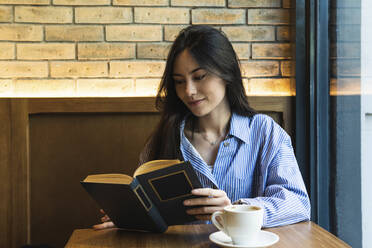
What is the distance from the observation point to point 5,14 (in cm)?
214

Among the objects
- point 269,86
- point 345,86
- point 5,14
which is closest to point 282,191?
point 345,86

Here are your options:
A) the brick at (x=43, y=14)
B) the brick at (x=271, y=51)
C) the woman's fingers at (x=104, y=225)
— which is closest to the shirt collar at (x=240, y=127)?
the woman's fingers at (x=104, y=225)

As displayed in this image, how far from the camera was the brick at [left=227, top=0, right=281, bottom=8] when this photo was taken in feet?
7.36

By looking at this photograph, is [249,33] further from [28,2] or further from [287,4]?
[28,2]

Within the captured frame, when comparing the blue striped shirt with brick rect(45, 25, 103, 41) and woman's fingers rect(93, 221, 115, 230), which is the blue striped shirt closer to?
woman's fingers rect(93, 221, 115, 230)

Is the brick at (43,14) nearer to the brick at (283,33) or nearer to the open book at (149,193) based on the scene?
the brick at (283,33)

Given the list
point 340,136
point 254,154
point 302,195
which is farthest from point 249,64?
point 302,195

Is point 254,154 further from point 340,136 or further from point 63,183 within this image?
point 63,183

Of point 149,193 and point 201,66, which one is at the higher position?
point 201,66

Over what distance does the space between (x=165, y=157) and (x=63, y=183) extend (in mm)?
717

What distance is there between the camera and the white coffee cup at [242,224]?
1.03 m

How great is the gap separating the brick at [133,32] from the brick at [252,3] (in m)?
0.39

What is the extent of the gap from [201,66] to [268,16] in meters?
0.81

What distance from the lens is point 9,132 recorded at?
6.91ft
